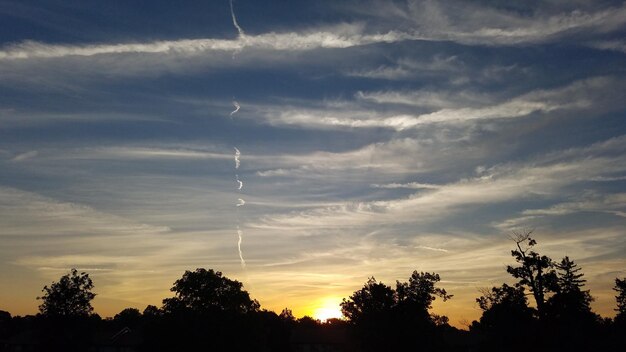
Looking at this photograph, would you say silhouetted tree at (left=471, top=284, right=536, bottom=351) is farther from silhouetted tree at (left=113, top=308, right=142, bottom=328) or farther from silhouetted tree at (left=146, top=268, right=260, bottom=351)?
silhouetted tree at (left=113, top=308, right=142, bottom=328)

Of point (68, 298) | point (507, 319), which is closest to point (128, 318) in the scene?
point (68, 298)

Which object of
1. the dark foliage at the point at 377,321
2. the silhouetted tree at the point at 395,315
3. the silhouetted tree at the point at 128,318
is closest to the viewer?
the dark foliage at the point at 377,321

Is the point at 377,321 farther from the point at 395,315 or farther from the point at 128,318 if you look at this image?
the point at 128,318

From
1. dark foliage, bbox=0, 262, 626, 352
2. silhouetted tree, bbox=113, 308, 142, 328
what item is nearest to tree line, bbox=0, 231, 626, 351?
dark foliage, bbox=0, 262, 626, 352

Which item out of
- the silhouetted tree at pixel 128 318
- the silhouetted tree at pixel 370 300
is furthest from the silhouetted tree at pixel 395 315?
the silhouetted tree at pixel 128 318

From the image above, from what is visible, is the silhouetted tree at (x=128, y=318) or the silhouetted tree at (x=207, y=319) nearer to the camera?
the silhouetted tree at (x=207, y=319)

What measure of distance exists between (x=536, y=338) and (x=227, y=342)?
3680cm

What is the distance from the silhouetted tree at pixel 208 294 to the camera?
243 feet

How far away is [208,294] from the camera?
74438 millimetres

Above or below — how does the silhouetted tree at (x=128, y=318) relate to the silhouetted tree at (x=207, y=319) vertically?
above

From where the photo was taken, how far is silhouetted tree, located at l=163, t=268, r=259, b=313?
74062mm

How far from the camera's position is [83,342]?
6788 cm

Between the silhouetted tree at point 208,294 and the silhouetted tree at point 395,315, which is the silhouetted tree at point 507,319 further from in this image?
the silhouetted tree at point 208,294

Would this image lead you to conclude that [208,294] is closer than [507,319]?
No
